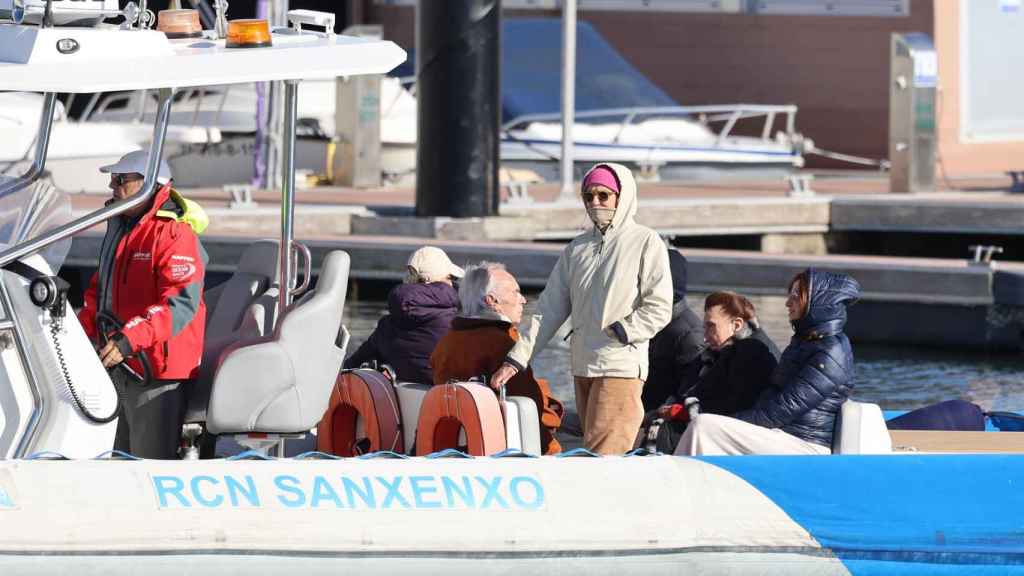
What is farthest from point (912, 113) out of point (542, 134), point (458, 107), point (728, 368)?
point (728, 368)

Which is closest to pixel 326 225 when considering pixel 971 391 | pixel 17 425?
pixel 971 391

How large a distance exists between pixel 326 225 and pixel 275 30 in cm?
879

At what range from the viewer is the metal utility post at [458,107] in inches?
554

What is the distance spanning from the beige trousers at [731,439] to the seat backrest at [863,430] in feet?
0.39

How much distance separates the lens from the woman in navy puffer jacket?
19.5 ft

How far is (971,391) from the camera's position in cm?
1089

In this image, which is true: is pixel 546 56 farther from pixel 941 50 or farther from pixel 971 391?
pixel 971 391

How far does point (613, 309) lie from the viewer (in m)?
6.30

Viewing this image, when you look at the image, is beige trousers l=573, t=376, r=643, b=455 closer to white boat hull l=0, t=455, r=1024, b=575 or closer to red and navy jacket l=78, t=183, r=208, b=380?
white boat hull l=0, t=455, r=1024, b=575

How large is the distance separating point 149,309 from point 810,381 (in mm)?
1997

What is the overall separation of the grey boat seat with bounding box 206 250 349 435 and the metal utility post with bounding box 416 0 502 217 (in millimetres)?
8074

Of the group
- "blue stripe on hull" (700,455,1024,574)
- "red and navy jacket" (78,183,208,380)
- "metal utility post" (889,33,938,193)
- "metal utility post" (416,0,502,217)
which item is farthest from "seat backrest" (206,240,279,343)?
"metal utility post" (889,33,938,193)

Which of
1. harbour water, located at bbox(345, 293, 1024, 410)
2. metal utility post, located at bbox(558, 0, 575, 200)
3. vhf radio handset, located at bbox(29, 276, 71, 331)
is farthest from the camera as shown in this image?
metal utility post, located at bbox(558, 0, 575, 200)

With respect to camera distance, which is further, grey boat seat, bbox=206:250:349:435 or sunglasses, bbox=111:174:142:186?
grey boat seat, bbox=206:250:349:435
